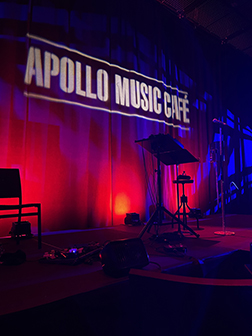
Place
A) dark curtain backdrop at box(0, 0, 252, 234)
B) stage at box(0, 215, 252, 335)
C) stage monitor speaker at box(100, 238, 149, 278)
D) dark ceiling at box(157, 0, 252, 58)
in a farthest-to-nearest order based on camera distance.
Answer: dark ceiling at box(157, 0, 252, 58), dark curtain backdrop at box(0, 0, 252, 234), stage monitor speaker at box(100, 238, 149, 278), stage at box(0, 215, 252, 335)

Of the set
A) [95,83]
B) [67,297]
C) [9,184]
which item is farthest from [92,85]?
[67,297]

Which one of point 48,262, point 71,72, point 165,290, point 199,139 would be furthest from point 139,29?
point 165,290

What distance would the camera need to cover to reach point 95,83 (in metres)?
4.00

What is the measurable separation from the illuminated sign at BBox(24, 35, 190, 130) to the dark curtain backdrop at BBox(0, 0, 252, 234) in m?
0.03

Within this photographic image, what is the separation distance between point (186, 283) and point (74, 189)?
3.14 metres

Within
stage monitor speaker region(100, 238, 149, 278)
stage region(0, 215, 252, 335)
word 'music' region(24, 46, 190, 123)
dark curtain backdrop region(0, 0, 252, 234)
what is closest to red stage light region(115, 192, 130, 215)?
dark curtain backdrop region(0, 0, 252, 234)

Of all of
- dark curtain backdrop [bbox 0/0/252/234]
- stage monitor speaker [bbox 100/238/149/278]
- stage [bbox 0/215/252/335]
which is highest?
dark curtain backdrop [bbox 0/0/252/234]

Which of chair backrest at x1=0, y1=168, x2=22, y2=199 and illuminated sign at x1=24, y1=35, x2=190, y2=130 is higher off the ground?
illuminated sign at x1=24, y1=35, x2=190, y2=130

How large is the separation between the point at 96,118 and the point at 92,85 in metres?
0.54

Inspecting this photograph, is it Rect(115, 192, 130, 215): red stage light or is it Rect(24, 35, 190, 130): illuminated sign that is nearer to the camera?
Rect(24, 35, 190, 130): illuminated sign

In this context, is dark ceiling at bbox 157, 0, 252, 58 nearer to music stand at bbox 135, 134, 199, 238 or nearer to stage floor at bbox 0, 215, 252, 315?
music stand at bbox 135, 134, 199, 238

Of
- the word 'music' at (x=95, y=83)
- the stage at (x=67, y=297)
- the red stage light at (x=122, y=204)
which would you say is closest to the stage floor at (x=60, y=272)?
the stage at (x=67, y=297)

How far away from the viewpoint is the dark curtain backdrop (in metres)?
3.30

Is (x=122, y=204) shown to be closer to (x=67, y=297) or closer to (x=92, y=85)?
(x=92, y=85)
